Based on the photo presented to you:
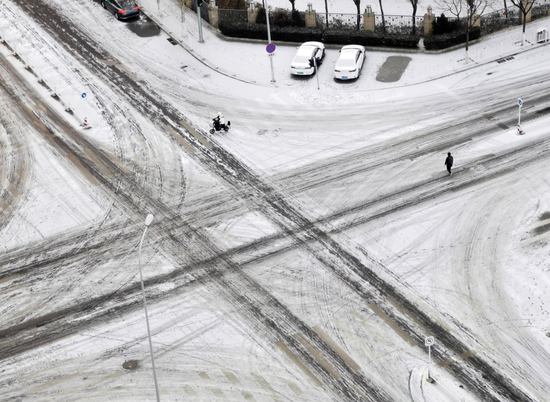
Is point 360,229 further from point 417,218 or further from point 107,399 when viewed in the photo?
point 107,399

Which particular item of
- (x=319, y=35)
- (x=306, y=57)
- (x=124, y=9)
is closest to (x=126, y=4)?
(x=124, y=9)

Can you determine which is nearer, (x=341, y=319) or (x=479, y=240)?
(x=341, y=319)

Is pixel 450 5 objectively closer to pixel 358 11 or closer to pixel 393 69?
pixel 358 11

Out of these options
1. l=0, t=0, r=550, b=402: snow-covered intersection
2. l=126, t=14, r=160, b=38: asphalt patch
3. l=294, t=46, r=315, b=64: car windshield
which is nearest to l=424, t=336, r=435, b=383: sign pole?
l=0, t=0, r=550, b=402: snow-covered intersection

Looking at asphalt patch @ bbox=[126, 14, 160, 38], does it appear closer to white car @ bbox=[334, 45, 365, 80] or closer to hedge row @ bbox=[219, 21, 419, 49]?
hedge row @ bbox=[219, 21, 419, 49]

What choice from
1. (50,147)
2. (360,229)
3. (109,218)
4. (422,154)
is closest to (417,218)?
(360,229)

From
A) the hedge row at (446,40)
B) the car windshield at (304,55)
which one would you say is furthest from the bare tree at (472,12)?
the car windshield at (304,55)

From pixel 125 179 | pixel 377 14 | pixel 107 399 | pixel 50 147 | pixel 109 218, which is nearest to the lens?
pixel 107 399
